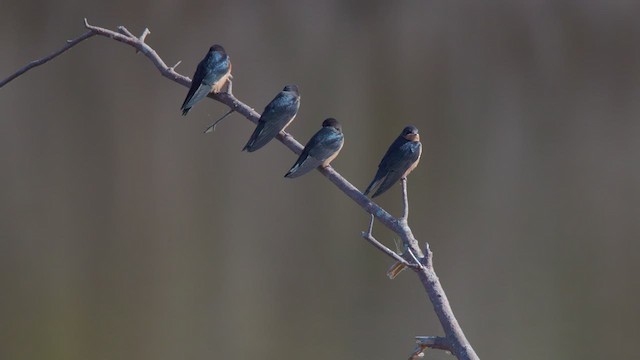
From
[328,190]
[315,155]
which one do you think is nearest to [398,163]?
[315,155]

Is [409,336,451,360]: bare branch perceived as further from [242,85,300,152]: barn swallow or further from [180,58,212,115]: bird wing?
[180,58,212,115]: bird wing

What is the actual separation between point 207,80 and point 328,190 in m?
1.20

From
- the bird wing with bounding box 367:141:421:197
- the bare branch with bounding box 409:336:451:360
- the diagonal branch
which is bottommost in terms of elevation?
the bare branch with bounding box 409:336:451:360

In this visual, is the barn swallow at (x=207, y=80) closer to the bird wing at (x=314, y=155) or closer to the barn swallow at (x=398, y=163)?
the bird wing at (x=314, y=155)

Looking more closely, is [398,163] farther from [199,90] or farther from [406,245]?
[199,90]

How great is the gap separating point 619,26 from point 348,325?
49.4 inches

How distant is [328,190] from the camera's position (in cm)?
323

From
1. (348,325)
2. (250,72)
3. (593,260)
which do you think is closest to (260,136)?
(250,72)

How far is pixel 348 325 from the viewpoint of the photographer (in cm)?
323

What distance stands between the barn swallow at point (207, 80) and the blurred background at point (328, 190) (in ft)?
3.25

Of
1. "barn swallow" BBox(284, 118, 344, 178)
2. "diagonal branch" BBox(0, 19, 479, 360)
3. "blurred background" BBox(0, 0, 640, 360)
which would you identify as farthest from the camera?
"blurred background" BBox(0, 0, 640, 360)

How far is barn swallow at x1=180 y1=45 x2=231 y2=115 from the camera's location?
207 centimetres

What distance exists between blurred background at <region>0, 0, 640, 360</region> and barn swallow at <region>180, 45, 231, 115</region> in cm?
99

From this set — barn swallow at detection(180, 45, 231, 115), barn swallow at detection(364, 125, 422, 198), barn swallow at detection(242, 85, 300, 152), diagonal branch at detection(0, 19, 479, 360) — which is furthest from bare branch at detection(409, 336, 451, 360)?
barn swallow at detection(180, 45, 231, 115)
